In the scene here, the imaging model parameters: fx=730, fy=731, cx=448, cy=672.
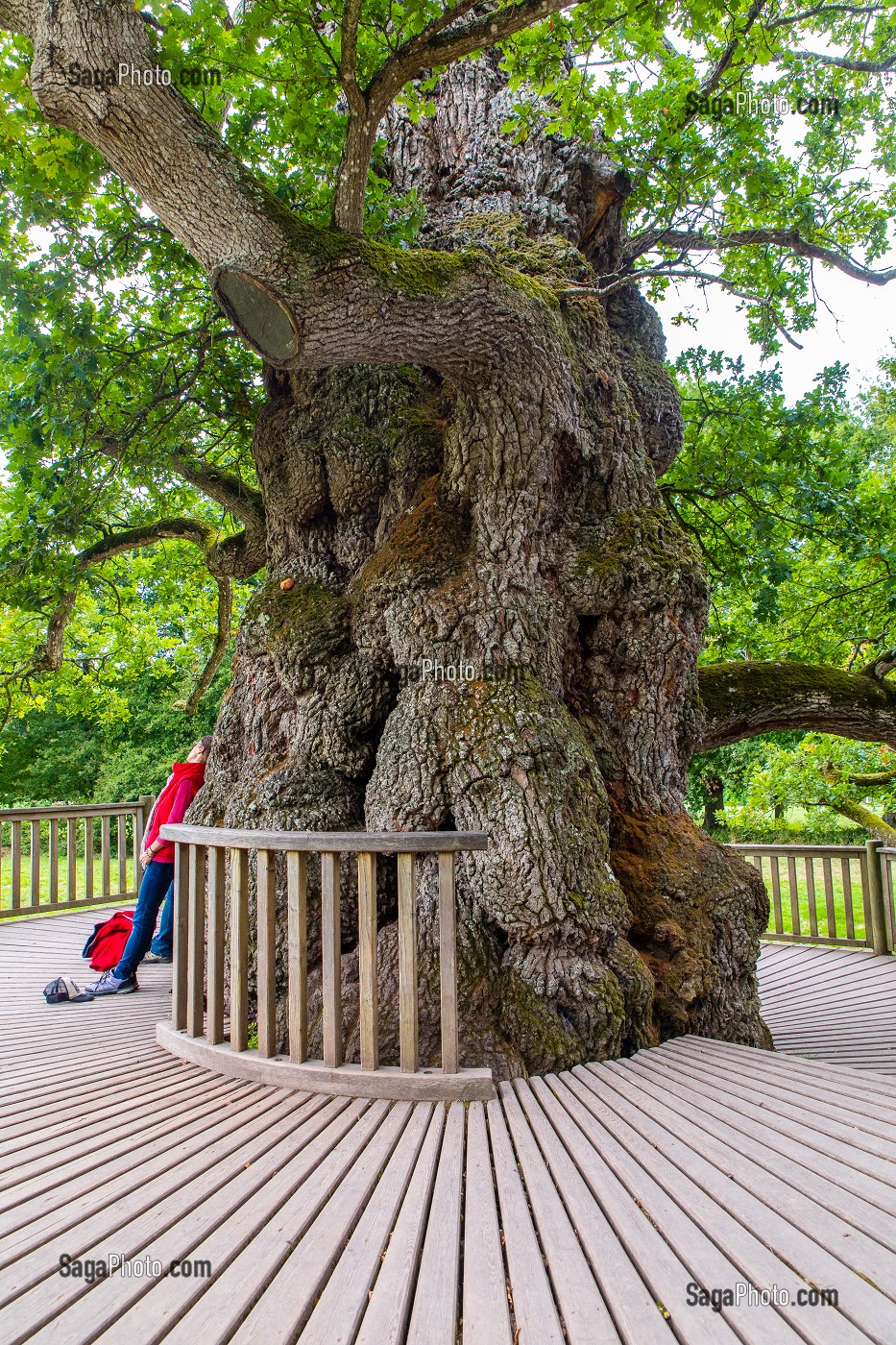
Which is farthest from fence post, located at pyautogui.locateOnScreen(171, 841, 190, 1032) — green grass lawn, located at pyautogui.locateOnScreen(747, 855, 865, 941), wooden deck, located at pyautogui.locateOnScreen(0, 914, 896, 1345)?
green grass lawn, located at pyautogui.locateOnScreen(747, 855, 865, 941)

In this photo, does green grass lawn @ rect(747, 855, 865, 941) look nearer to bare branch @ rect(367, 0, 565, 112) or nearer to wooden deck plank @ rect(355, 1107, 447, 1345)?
wooden deck plank @ rect(355, 1107, 447, 1345)

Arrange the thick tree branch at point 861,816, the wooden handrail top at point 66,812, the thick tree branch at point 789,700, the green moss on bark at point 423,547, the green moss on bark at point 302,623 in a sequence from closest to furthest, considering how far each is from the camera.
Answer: the green moss on bark at point 423,547
the green moss on bark at point 302,623
the thick tree branch at point 789,700
the wooden handrail top at point 66,812
the thick tree branch at point 861,816

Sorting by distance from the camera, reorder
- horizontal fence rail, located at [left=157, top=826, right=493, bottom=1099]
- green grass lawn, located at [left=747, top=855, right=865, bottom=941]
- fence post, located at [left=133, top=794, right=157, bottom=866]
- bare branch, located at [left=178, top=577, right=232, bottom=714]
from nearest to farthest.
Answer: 1. horizontal fence rail, located at [left=157, top=826, right=493, bottom=1099]
2. green grass lawn, located at [left=747, top=855, right=865, bottom=941]
3. fence post, located at [left=133, top=794, right=157, bottom=866]
4. bare branch, located at [left=178, top=577, right=232, bottom=714]

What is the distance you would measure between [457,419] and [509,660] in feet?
4.84

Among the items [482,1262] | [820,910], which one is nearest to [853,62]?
[482,1262]

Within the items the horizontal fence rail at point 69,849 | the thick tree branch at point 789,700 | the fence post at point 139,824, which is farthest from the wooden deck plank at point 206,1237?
the fence post at point 139,824

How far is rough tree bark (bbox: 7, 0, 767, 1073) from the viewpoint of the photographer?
3.18 metres

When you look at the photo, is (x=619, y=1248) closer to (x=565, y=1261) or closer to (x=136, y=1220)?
(x=565, y=1261)

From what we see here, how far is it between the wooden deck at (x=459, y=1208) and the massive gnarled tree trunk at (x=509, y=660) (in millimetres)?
672

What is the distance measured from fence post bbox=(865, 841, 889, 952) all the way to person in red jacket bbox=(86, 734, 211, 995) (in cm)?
583

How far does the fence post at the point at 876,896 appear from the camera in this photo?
6.61 metres

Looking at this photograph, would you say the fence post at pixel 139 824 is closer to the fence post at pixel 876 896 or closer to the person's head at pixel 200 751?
the person's head at pixel 200 751

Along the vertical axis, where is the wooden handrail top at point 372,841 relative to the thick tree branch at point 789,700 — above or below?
below

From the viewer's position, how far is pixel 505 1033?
3004 millimetres
